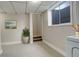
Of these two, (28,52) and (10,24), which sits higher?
(10,24)

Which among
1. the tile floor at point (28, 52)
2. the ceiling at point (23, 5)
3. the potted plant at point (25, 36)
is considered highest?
the ceiling at point (23, 5)

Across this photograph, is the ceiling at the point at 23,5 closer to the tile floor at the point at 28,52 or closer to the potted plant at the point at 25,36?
the tile floor at the point at 28,52

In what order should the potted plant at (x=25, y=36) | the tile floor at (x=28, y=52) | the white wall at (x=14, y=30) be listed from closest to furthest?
the tile floor at (x=28, y=52), the white wall at (x=14, y=30), the potted plant at (x=25, y=36)

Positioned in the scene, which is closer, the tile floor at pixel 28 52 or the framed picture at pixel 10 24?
the tile floor at pixel 28 52

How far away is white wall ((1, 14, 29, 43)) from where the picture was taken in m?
8.76

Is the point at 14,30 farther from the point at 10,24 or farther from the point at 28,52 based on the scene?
the point at 28,52

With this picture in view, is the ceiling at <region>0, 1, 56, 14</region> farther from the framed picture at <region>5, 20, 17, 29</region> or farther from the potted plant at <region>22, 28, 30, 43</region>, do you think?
the potted plant at <region>22, 28, 30, 43</region>

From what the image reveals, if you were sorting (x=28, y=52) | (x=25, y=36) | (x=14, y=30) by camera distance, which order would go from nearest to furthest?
(x=28, y=52)
(x=25, y=36)
(x=14, y=30)

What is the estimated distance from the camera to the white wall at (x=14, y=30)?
8.76 metres

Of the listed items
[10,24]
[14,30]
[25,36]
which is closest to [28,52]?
[25,36]

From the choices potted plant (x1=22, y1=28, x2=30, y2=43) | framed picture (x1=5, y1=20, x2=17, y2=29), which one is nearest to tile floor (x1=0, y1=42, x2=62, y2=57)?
potted plant (x1=22, y1=28, x2=30, y2=43)

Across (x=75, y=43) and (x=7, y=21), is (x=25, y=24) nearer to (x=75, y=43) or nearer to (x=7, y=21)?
(x=7, y=21)

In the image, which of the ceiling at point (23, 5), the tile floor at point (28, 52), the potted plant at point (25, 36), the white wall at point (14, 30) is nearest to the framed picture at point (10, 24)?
the white wall at point (14, 30)

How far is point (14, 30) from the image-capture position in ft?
29.8
